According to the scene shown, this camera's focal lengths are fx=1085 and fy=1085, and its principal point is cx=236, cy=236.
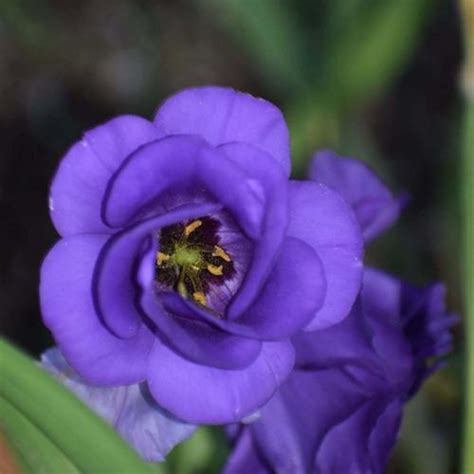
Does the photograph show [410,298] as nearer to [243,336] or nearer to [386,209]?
[386,209]

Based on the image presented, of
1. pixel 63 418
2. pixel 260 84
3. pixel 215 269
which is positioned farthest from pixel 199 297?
pixel 260 84

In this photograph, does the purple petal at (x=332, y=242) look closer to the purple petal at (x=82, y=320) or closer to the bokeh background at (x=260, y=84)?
the purple petal at (x=82, y=320)

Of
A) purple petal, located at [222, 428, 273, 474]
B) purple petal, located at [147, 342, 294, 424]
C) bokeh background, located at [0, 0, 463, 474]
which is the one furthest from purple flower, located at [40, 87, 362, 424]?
bokeh background, located at [0, 0, 463, 474]

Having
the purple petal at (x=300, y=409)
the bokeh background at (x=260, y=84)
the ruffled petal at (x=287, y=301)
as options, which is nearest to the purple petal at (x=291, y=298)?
the ruffled petal at (x=287, y=301)

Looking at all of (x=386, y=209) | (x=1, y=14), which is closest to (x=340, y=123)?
(x=1, y=14)

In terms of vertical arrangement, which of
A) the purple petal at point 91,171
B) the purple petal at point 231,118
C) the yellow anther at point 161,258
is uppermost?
the purple petal at point 231,118

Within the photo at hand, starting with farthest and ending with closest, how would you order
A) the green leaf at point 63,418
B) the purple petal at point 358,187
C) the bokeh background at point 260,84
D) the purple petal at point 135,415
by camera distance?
the bokeh background at point 260,84
the purple petal at point 358,187
the purple petal at point 135,415
the green leaf at point 63,418

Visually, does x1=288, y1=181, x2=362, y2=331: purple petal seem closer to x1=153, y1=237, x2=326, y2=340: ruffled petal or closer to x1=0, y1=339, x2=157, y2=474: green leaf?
x1=153, y1=237, x2=326, y2=340: ruffled petal
